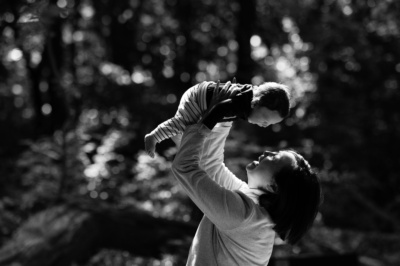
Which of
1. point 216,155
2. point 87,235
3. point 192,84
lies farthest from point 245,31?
point 216,155

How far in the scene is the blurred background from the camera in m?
7.26

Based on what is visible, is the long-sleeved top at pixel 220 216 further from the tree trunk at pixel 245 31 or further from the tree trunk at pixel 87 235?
the tree trunk at pixel 245 31

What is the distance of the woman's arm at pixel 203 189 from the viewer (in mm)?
1858

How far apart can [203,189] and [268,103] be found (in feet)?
1.32

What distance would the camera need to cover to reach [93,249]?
5195 millimetres

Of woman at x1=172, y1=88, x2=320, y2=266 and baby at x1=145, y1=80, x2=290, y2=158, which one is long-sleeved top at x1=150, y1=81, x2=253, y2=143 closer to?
baby at x1=145, y1=80, x2=290, y2=158

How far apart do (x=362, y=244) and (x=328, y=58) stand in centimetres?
406

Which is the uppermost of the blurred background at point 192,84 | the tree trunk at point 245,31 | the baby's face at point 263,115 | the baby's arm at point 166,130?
the baby's face at point 263,115

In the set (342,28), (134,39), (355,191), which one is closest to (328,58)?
(342,28)

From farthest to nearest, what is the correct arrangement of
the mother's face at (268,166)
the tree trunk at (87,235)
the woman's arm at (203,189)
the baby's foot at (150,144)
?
the tree trunk at (87,235), the baby's foot at (150,144), the mother's face at (268,166), the woman's arm at (203,189)

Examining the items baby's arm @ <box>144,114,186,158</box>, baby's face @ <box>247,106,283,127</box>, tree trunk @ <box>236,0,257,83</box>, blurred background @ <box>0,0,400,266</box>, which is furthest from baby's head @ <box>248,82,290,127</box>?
tree trunk @ <box>236,0,257,83</box>

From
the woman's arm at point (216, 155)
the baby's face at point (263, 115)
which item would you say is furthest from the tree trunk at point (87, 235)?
the baby's face at point (263, 115)

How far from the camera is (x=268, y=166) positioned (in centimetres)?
200

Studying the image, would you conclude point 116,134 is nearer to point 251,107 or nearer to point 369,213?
point 369,213
